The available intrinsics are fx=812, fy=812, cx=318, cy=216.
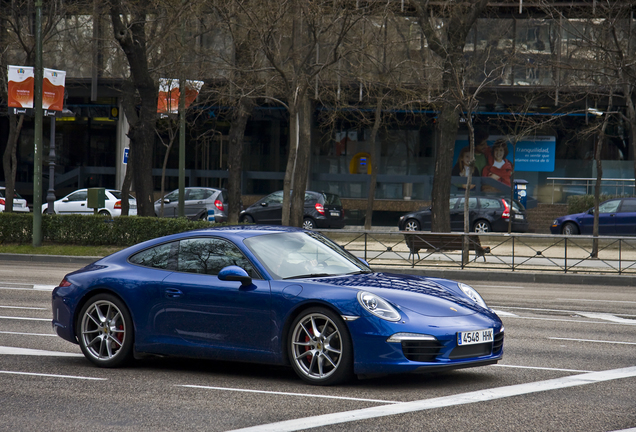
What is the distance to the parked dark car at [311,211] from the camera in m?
32.5

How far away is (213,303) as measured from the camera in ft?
23.1

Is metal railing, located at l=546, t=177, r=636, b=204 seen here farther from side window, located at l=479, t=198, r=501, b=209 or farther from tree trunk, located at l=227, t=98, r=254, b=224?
tree trunk, located at l=227, t=98, r=254, b=224

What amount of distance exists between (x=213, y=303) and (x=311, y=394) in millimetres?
1270

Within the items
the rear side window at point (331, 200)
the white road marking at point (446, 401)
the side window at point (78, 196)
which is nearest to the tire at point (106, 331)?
the white road marking at point (446, 401)

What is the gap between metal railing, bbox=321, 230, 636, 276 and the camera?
1938 centimetres

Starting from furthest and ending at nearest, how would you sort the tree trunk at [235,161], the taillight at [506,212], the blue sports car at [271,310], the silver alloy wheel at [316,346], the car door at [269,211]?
the car door at [269,211]
the taillight at [506,212]
the tree trunk at [235,161]
the silver alloy wheel at [316,346]
the blue sports car at [271,310]

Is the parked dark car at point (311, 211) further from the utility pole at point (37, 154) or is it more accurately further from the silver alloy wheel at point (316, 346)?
the silver alloy wheel at point (316, 346)

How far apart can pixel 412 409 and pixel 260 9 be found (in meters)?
17.8

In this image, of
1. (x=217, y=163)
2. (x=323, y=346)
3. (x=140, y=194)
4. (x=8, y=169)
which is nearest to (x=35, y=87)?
(x=140, y=194)

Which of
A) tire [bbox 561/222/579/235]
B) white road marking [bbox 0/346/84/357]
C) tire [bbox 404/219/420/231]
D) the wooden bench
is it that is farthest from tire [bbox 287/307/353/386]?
tire [bbox 404/219/420/231]

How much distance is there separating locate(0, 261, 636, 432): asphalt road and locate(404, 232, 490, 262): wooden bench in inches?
410

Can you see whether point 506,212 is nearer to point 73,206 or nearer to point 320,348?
point 73,206

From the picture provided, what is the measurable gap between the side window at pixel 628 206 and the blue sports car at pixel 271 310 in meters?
24.4

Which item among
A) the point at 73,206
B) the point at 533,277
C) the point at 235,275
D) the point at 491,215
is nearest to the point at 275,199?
the point at 491,215
